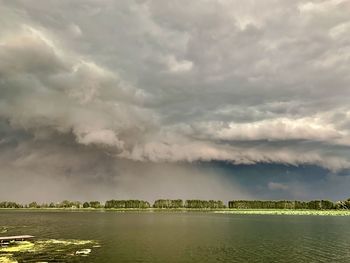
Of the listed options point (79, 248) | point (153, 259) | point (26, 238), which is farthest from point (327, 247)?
point (26, 238)

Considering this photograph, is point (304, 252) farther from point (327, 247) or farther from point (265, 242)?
point (265, 242)

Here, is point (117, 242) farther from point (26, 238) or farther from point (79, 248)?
point (26, 238)

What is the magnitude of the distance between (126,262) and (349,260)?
4105 cm

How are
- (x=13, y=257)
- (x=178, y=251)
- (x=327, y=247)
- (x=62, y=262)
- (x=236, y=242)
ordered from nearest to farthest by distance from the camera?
1. (x=62, y=262)
2. (x=13, y=257)
3. (x=178, y=251)
4. (x=327, y=247)
5. (x=236, y=242)

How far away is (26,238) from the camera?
302 feet

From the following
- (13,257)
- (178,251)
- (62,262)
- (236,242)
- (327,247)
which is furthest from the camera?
(236,242)

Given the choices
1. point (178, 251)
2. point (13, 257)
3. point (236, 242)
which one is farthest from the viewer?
point (236, 242)

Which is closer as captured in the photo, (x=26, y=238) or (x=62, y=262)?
(x=62, y=262)

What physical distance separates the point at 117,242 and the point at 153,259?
25.6m

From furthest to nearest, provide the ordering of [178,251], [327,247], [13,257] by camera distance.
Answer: [327,247] < [178,251] < [13,257]

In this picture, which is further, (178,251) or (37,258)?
(178,251)

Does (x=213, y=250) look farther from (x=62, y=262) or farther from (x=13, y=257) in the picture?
(x=13, y=257)

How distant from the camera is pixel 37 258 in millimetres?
65062

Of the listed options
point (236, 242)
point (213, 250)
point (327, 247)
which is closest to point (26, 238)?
point (213, 250)
